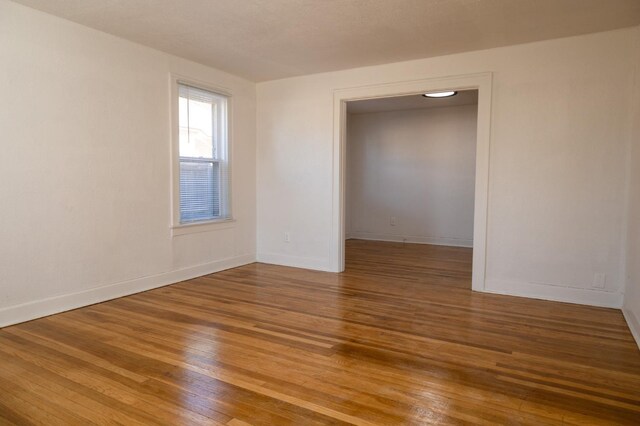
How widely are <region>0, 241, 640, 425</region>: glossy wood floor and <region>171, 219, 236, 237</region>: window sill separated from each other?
75 centimetres

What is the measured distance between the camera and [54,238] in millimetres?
3408

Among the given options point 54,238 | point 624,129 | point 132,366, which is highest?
point 624,129

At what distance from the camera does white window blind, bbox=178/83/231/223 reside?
4.64 meters

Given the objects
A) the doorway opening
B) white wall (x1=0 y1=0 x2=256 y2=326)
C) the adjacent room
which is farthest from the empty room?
the adjacent room

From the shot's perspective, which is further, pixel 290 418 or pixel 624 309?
pixel 624 309

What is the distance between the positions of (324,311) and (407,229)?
15.0ft

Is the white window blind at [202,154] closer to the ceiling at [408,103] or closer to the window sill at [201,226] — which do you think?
the window sill at [201,226]

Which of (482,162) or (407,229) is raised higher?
(482,162)

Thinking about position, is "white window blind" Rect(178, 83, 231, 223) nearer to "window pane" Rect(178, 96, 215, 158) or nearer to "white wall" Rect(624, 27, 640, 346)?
"window pane" Rect(178, 96, 215, 158)

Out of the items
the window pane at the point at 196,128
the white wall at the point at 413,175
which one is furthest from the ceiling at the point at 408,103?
the window pane at the point at 196,128

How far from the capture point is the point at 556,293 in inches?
154

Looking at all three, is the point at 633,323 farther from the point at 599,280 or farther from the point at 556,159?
the point at 556,159

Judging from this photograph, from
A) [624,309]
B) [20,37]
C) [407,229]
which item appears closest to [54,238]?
[20,37]

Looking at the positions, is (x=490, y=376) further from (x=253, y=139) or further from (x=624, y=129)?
(x=253, y=139)
